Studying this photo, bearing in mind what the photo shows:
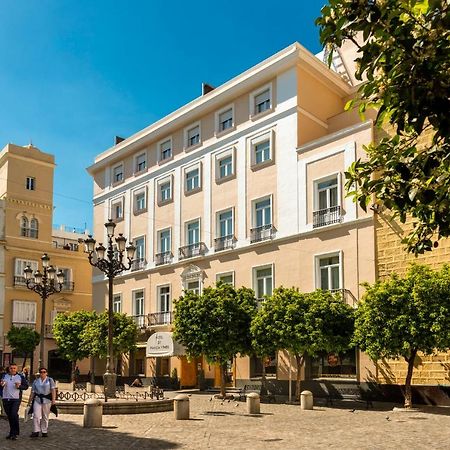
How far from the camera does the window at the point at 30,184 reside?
52.8 metres

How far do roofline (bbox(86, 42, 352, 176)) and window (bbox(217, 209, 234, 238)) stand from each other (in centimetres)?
592

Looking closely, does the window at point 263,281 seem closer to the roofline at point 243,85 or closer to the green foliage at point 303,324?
the green foliage at point 303,324

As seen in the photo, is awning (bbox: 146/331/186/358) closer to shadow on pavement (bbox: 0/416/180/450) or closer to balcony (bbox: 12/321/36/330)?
shadow on pavement (bbox: 0/416/180/450)

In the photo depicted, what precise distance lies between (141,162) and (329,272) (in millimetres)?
16736

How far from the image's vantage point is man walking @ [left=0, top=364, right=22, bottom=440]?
45.8 feet

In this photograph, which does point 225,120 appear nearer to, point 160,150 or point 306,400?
point 160,150

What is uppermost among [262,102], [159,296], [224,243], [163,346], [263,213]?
[262,102]

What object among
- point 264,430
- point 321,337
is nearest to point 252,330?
point 321,337

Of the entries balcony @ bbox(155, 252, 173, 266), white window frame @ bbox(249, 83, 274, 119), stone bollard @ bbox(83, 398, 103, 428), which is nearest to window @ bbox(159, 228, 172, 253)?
balcony @ bbox(155, 252, 173, 266)

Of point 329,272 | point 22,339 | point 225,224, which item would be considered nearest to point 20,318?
point 22,339

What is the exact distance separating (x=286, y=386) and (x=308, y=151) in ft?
33.7

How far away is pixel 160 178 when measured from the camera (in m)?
38.9

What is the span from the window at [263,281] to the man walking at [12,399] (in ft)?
58.7

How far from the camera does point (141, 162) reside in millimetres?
40969
